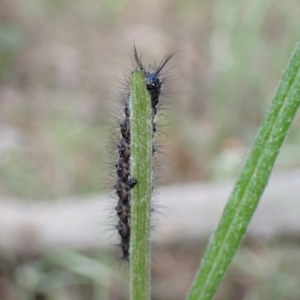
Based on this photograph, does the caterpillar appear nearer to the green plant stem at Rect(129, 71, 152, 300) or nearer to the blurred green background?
the green plant stem at Rect(129, 71, 152, 300)

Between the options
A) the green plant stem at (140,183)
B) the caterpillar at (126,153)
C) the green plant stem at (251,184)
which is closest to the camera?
the green plant stem at (140,183)

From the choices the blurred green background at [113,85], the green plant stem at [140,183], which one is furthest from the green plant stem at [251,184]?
the blurred green background at [113,85]

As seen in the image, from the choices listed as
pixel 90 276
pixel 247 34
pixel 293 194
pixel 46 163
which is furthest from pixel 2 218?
pixel 247 34

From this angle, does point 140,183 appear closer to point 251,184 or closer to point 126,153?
point 251,184

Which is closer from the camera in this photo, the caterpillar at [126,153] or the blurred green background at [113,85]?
Answer: the caterpillar at [126,153]

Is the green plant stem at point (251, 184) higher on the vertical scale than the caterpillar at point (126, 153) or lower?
lower

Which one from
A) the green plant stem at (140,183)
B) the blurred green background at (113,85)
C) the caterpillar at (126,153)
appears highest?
the blurred green background at (113,85)

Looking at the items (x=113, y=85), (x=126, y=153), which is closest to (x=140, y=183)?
(x=126, y=153)

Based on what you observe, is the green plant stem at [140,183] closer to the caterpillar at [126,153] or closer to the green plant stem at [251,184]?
the caterpillar at [126,153]
